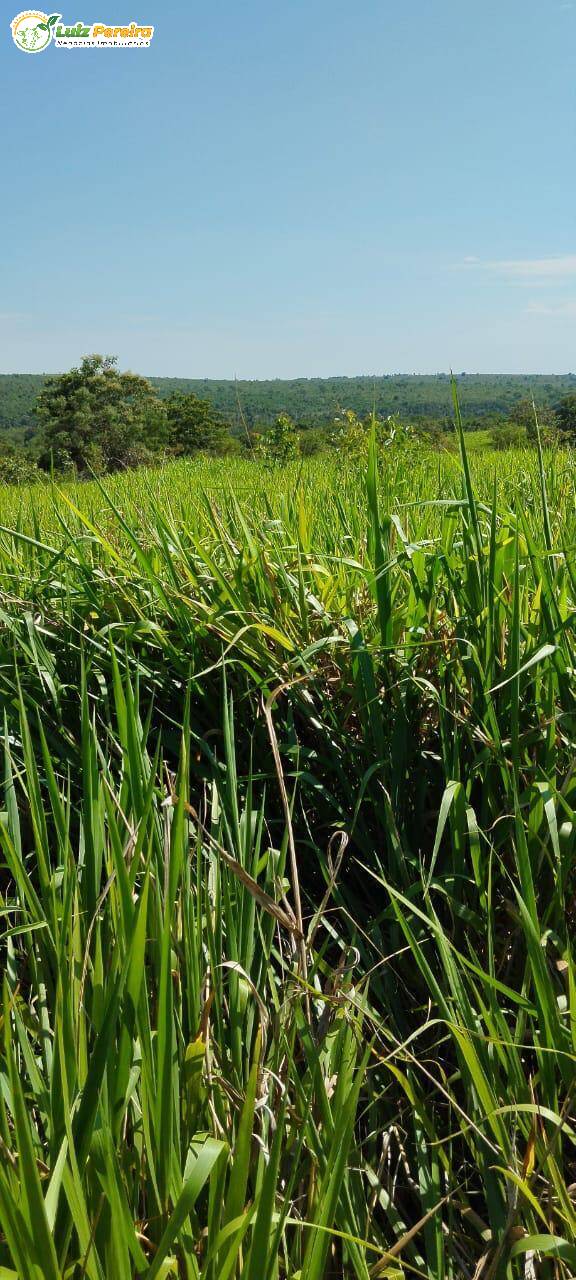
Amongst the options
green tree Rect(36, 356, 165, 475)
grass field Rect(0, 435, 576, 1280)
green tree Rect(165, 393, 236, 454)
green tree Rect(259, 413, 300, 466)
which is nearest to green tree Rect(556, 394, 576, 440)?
grass field Rect(0, 435, 576, 1280)

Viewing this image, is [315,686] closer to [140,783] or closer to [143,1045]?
[140,783]

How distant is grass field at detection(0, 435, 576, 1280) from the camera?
0.71 meters

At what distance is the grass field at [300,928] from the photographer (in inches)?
27.8

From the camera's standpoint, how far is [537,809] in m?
1.09

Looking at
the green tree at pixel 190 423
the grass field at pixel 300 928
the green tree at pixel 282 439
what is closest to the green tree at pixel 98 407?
the green tree at pixel 190 423

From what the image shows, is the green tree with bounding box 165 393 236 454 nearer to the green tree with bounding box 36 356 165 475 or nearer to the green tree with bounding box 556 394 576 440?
the green tree with bounding box 36 356 165 475

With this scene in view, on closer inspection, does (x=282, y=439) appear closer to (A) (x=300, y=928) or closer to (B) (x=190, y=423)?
(A) (x=300, y=928)

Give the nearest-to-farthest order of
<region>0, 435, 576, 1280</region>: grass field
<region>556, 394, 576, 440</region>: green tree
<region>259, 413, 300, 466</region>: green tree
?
<region>0, 435, 576, 1280</region>: grass field, <region>556, 394, 576, 440</region>: green tree, <region>259, 413, 300, 466</region>: green tree

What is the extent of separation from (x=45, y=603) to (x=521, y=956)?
4.35ft

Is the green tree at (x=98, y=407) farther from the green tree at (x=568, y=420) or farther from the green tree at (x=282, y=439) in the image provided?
the green tree at (x=282, y=439)

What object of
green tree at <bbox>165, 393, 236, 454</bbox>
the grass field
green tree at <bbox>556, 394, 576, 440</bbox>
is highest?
green tree at <bbox>165, 393, 236, 454</bbox>

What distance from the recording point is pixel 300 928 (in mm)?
819

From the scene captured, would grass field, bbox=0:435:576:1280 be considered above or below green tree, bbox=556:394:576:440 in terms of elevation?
below

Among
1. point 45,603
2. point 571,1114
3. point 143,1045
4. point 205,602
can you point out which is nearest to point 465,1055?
point 571,1114
